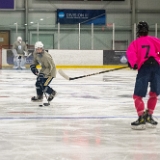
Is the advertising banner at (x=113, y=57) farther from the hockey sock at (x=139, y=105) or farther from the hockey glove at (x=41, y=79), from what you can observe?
the hockey sock at (x=139, y=105)

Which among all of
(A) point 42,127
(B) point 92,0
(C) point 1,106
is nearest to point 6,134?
(A) point 42,127

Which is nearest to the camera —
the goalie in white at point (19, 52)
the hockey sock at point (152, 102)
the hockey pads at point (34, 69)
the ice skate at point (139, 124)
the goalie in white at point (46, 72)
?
the ice skate at point (139, 124)

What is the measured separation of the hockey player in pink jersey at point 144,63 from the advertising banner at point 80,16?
68.2 feet

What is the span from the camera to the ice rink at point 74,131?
4.36 m

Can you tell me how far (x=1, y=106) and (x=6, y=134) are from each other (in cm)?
258

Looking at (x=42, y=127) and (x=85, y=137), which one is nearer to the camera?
(x=85, y=137)

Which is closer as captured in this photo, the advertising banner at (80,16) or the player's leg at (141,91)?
the player's leg at (141,91)

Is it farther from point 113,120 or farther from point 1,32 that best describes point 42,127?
point 1,32

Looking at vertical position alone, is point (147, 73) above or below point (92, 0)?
below

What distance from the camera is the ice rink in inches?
171

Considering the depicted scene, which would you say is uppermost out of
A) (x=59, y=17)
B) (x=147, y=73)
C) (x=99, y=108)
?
(x=59, y=17)

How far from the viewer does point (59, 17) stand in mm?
26609

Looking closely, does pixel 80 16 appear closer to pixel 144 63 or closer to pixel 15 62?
pixel 15 62

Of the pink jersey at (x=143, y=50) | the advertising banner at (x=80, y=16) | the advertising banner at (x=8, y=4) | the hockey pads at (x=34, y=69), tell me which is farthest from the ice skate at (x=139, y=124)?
the advertising banner at (x=80, y=16)
